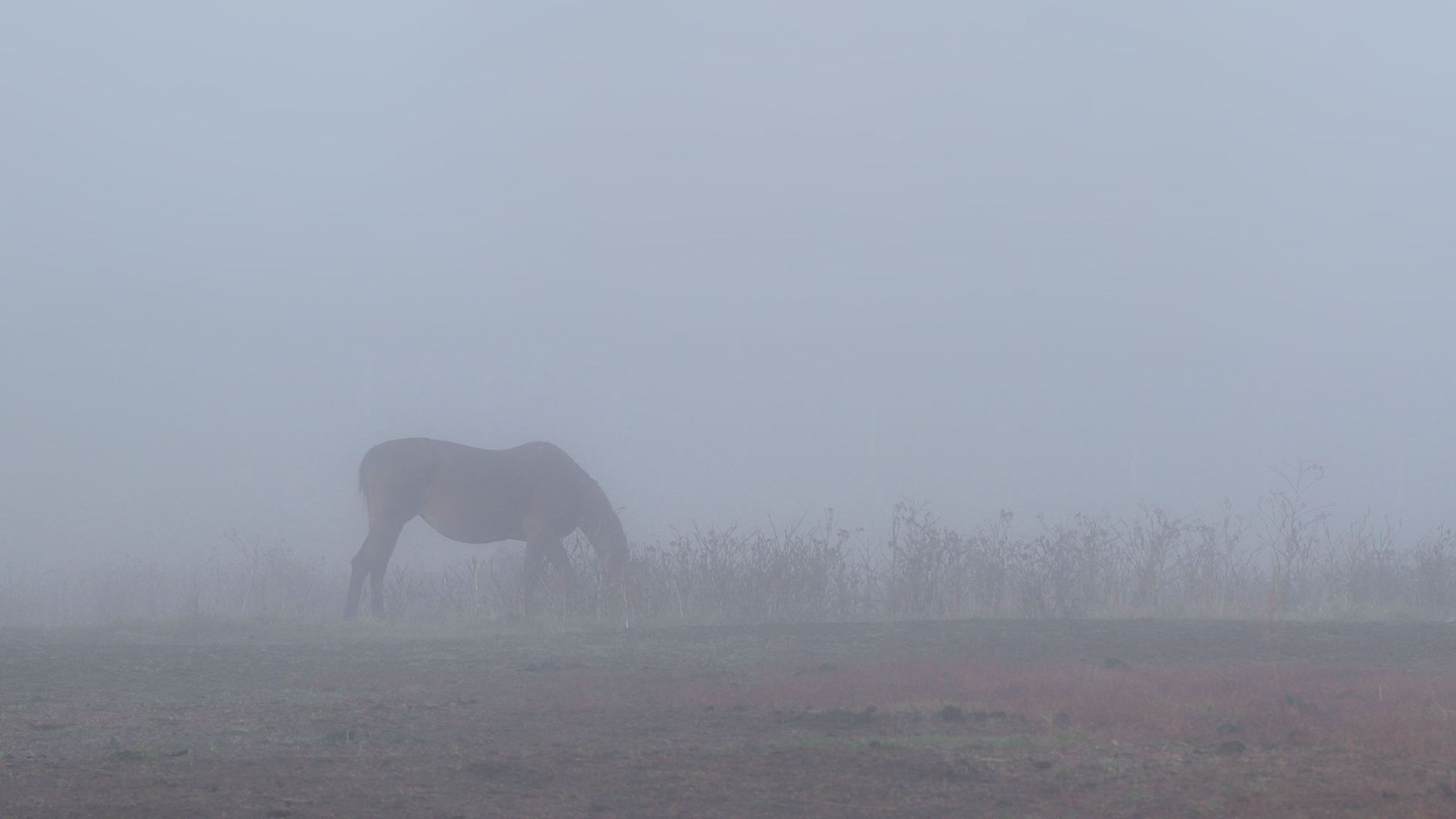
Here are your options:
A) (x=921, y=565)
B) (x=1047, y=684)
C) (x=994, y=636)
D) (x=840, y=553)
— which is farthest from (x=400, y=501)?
(x=1047, y=684)

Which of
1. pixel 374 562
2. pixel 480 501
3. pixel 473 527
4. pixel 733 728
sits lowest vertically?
pixel 733 728

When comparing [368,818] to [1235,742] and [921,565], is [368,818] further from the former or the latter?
[921,565]

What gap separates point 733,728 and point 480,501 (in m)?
10.7

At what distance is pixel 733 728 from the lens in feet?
19.5

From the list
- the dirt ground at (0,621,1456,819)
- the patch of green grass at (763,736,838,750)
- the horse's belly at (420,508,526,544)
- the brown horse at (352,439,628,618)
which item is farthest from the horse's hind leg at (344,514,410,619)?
the patch of green grass at (763,736,838,750)

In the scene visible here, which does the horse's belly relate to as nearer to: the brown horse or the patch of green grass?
the brown horse

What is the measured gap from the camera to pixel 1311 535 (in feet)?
47.2

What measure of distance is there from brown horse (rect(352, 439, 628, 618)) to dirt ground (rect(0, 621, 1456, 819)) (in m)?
5.00

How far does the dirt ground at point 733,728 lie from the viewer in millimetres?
4230

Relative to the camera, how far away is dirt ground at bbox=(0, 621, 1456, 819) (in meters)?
4.23

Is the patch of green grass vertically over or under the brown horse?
under

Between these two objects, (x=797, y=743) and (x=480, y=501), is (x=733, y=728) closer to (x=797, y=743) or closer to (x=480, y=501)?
(x=797, y=743)

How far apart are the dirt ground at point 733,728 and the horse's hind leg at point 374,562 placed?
16.4 feet

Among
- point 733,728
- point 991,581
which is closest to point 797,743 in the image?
point 733,728
